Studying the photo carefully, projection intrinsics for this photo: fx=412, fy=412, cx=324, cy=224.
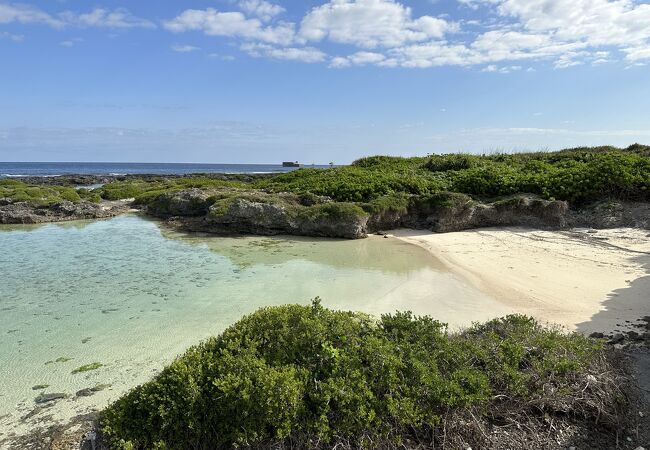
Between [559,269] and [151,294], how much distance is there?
39.0 ft

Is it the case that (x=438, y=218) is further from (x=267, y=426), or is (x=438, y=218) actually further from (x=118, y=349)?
(x=267, y=426)

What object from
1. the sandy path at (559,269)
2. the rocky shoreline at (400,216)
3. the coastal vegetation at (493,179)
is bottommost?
the sandy path at (559,269)

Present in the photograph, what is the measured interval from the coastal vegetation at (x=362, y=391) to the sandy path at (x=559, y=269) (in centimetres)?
368

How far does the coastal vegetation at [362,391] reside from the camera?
4.36m

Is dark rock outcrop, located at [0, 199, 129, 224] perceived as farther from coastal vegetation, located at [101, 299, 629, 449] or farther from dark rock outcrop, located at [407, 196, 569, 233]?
coastal vegetation, located at [101, 299, 629, 449]

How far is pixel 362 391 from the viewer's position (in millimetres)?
4605

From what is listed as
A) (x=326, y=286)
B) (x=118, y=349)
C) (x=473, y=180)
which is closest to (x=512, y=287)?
(x=326, y=286)

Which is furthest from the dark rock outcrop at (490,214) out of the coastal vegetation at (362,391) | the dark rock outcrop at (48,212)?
the dark rock outcrop at (48,212)

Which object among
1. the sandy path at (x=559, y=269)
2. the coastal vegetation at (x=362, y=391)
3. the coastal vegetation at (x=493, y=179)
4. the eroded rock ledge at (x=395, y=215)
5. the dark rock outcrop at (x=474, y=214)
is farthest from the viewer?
the coastal vegetation at (x=493, y=179)

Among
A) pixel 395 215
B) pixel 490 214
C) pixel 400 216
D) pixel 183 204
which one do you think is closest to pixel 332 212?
pixel 395 215

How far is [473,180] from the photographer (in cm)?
2259

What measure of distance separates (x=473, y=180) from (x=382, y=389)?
65.1 feet

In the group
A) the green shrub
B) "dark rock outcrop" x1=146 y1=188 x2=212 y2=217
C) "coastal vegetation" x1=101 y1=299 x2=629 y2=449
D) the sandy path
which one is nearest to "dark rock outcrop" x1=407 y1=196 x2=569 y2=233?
the sandy path

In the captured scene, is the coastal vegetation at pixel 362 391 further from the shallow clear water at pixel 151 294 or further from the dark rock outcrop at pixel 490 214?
the dark rock outcrop at pixel 490 214
